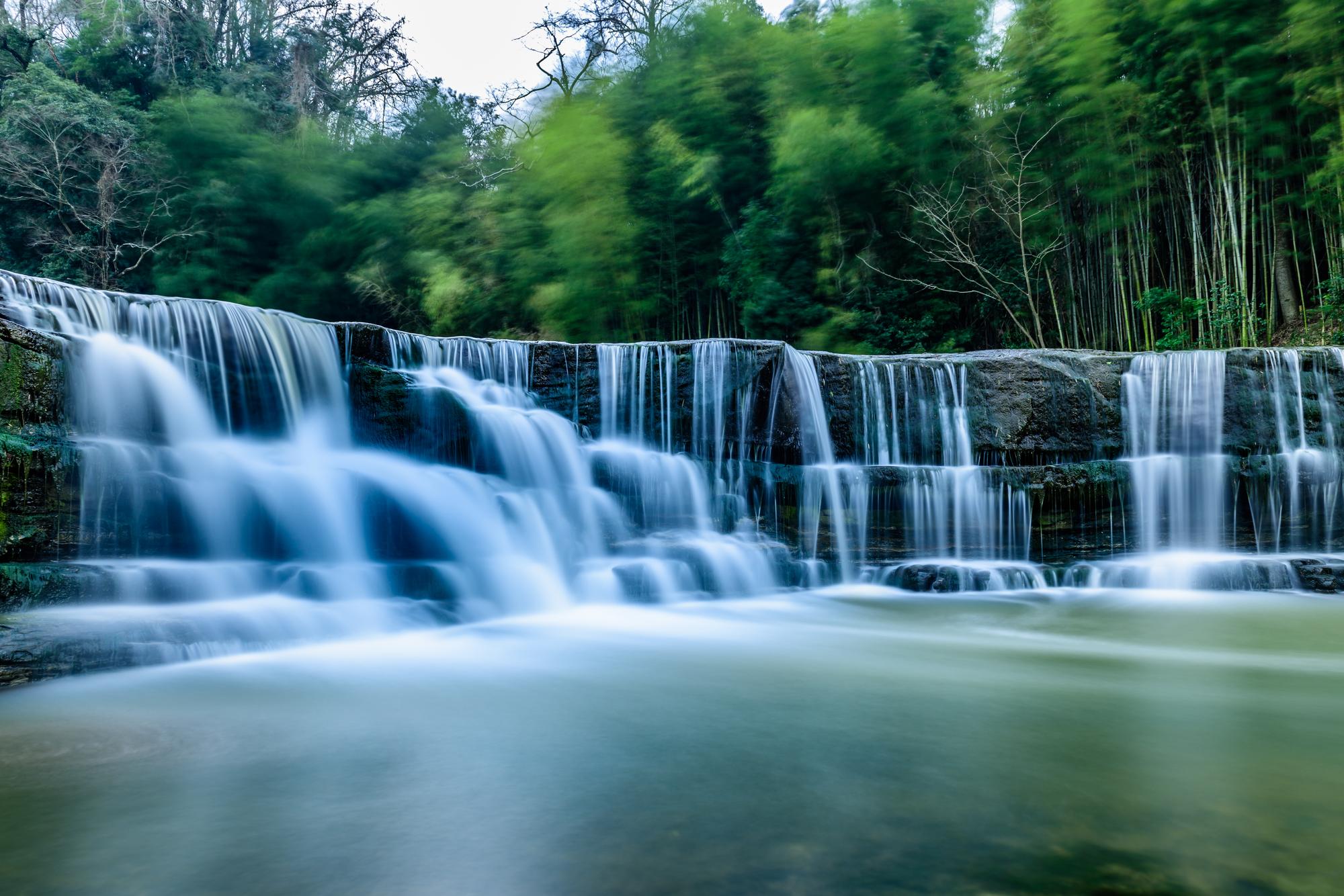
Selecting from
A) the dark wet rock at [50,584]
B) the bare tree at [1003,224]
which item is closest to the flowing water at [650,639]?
the dark wet rock at [50,584]

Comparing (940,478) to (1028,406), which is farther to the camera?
(1028,406)

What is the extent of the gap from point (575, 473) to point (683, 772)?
5.44 meters

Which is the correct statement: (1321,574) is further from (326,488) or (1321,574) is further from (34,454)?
(34,454)

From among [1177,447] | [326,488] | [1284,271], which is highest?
[1284,271]

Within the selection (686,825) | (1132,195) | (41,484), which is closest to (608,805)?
(686,825)

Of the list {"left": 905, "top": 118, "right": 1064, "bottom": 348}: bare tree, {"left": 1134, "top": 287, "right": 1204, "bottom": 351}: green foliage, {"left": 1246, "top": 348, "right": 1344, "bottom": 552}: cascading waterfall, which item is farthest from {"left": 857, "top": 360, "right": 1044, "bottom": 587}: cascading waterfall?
{"left": 1134, "top": 287, "right": 1204, "bottom": 351}: green foliage

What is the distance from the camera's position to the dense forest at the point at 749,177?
1153 centimetres

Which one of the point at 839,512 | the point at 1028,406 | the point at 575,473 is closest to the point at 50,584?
the point at 575,473

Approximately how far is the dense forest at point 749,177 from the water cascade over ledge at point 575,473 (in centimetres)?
407

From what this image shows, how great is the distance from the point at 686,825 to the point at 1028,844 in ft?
3.10

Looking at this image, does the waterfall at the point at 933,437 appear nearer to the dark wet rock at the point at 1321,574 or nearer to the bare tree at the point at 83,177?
the dark wet rock at the point at 1321,574

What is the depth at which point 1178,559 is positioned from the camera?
8188 millimetres

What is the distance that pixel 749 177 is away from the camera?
50.3 ft

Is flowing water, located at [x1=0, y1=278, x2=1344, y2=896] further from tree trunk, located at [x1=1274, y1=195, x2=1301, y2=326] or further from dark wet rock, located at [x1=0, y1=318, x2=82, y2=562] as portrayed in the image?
tree trunk, located at [x1=1274, y1=195, x2=1301, y2=326]
